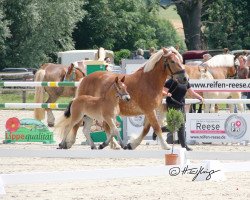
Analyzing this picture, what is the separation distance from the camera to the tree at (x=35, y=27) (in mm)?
56531

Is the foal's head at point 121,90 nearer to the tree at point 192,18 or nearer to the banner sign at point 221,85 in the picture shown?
the banner sign at point 221,85

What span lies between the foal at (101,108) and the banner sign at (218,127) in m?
3.06

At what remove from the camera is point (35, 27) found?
57.4 meters

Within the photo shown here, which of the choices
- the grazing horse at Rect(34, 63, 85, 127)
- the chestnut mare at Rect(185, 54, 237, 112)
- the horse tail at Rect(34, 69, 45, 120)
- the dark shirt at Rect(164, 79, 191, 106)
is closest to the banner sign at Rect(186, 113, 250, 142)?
the dark shirt at Rect(164, 79, 191, 106)

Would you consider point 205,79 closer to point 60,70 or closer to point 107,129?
point 107,129

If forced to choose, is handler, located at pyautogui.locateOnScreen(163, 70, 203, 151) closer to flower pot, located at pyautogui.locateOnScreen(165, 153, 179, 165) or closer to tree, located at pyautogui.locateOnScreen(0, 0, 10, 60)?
flower pot, located at pyautogui.locateOnScreen(165, 153, 179, 165)

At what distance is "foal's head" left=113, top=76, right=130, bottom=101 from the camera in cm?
1878

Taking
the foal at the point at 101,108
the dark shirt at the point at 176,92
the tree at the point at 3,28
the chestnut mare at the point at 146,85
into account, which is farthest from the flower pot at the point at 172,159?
the tree at the point at 3,28

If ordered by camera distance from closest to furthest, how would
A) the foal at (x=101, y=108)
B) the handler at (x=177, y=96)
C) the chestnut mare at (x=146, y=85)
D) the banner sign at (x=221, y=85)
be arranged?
the foal at (x=101, y=108)
the chestnut mare at (x=146, y=85)
the handler at (x=177, y=96)
the banner sign at (x=221, y=85)

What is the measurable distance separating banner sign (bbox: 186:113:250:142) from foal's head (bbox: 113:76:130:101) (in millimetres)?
3314

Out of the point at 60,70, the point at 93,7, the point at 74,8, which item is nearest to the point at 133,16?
the point at 93,7

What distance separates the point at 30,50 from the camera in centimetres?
5841

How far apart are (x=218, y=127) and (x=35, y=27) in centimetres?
3639

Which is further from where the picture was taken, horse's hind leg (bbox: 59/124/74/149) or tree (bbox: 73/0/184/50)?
tree (bbox: 73/0/184/50)
